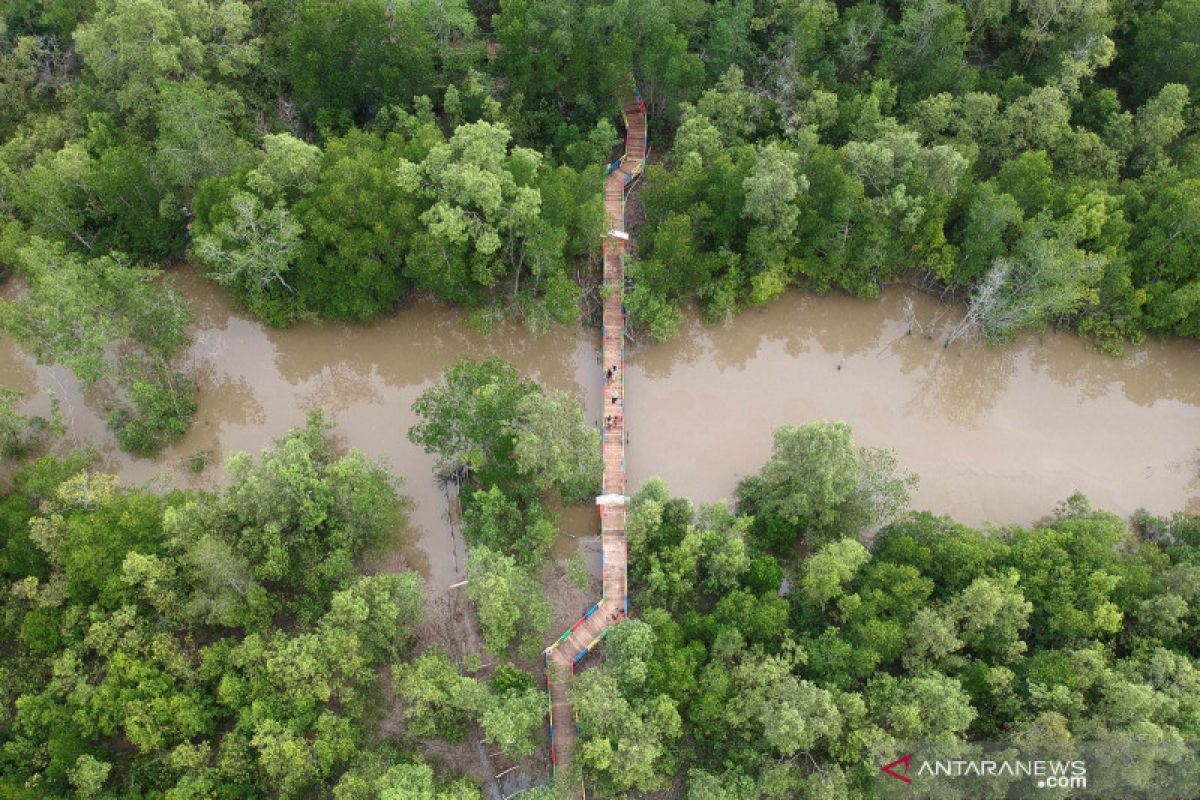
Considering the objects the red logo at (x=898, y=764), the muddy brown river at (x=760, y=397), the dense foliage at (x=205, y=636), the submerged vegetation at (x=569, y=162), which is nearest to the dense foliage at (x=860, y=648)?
the red logo at (x=898, y=764)

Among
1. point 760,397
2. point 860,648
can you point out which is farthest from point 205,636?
point 760,397

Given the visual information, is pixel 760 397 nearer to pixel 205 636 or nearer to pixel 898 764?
pixel 898 764

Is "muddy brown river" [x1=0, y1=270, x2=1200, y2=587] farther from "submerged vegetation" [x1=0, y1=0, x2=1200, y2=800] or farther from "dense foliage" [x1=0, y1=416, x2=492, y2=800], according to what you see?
"dense foliage" [x1=0, y1=416, x2=492, y2=800]

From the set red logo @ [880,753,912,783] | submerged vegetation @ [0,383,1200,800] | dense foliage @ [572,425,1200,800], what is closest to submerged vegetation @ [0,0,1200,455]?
submerged vegetation @ [0,383,1200,800]

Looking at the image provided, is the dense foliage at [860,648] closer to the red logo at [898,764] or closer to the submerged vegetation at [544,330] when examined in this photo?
the submerged vegetation at [544,330]

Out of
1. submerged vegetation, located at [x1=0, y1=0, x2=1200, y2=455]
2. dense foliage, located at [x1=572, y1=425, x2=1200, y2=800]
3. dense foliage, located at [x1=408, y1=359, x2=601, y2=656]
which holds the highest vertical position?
submerged vegetation, located at [x1=0, y1=0, x2=1200, y2=455]
